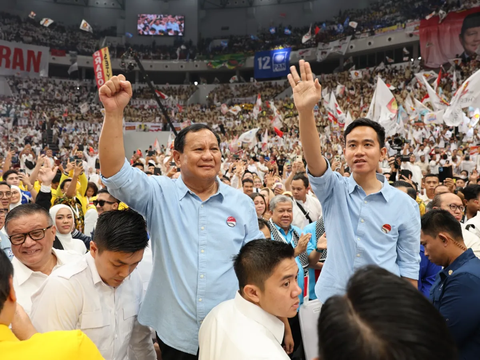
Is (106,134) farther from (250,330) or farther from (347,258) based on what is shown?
(347,258)

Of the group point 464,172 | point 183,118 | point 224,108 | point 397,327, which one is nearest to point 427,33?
point 224,108

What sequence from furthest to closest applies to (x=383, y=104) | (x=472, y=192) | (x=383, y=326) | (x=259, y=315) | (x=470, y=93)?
(x=383, y=104) → (x=470, y=93) → (x=472, y=192) → (x=259, y=315) → (x=383, y=326)

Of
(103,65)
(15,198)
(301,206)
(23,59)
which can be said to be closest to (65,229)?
(15,198)

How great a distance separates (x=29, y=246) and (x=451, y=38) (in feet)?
76.5

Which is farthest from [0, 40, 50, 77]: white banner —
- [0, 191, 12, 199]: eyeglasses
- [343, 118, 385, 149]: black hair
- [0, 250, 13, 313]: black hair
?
[0, 250, 13, 313]: black hair

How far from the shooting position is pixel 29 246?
2344 millimetres

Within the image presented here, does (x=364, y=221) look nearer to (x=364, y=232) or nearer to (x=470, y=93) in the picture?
(x=364, y=232)

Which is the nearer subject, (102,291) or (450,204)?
(102,291)

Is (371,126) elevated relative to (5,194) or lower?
Answer: elevated

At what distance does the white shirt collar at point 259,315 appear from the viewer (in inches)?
67.5

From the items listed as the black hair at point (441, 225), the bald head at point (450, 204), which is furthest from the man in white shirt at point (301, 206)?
the black hair at point (441, 225)

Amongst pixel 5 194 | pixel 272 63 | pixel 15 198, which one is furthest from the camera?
pixel 272 63

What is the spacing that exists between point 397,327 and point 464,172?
36.4 feet

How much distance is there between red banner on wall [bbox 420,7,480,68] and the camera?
20.6 metres
